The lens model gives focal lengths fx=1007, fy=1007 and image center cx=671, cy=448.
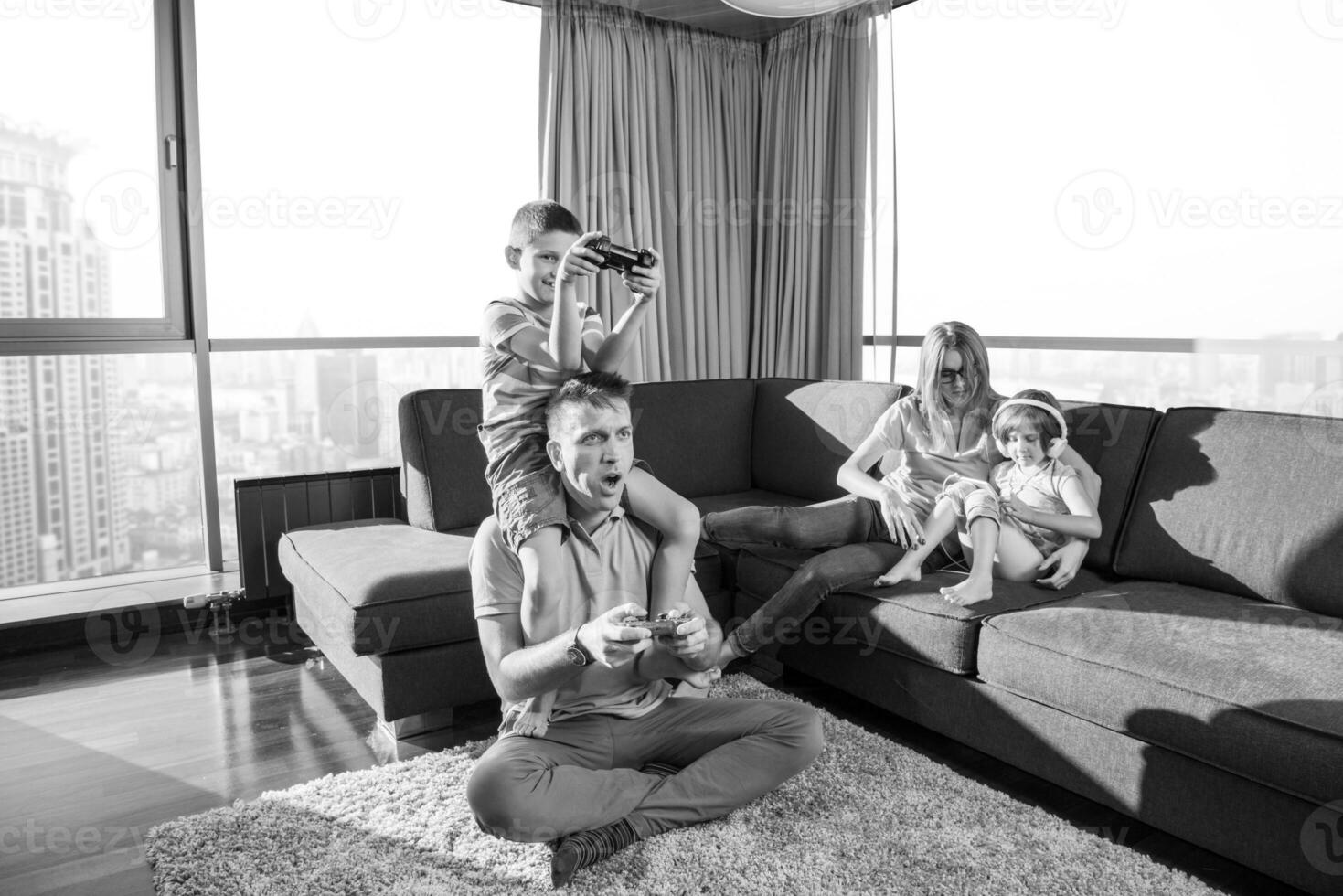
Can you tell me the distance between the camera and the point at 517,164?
426cm

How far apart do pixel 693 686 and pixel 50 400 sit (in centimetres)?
266

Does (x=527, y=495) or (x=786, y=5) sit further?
(x=786, y=5)

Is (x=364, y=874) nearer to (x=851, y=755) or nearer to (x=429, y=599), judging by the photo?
(x=429, y=599)

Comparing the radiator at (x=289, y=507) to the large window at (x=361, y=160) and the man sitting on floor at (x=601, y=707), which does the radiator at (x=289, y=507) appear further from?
the man sitting on floor at (x=601, y=707)

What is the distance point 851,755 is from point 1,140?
3288 mm

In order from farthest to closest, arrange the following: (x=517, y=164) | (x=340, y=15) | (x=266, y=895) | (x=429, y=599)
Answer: (x=517, y=164)
(x=340, y=15)
(x=429, y=599)
(x=266, y=895)

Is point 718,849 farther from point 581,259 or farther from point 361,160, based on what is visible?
point 361,160

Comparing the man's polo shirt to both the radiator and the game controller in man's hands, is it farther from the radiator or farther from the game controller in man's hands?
the radiator

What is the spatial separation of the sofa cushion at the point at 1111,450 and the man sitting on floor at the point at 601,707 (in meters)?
1.11

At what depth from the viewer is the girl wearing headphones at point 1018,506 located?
8.42 ft

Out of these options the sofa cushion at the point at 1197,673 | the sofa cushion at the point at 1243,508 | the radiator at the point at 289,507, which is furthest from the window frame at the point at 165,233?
the sofa cushion at the point at 1243,508

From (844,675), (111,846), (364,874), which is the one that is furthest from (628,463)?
(111,846)

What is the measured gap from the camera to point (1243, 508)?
97.7 inches

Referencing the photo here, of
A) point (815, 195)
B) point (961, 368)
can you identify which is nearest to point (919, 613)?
point (961, 368)
